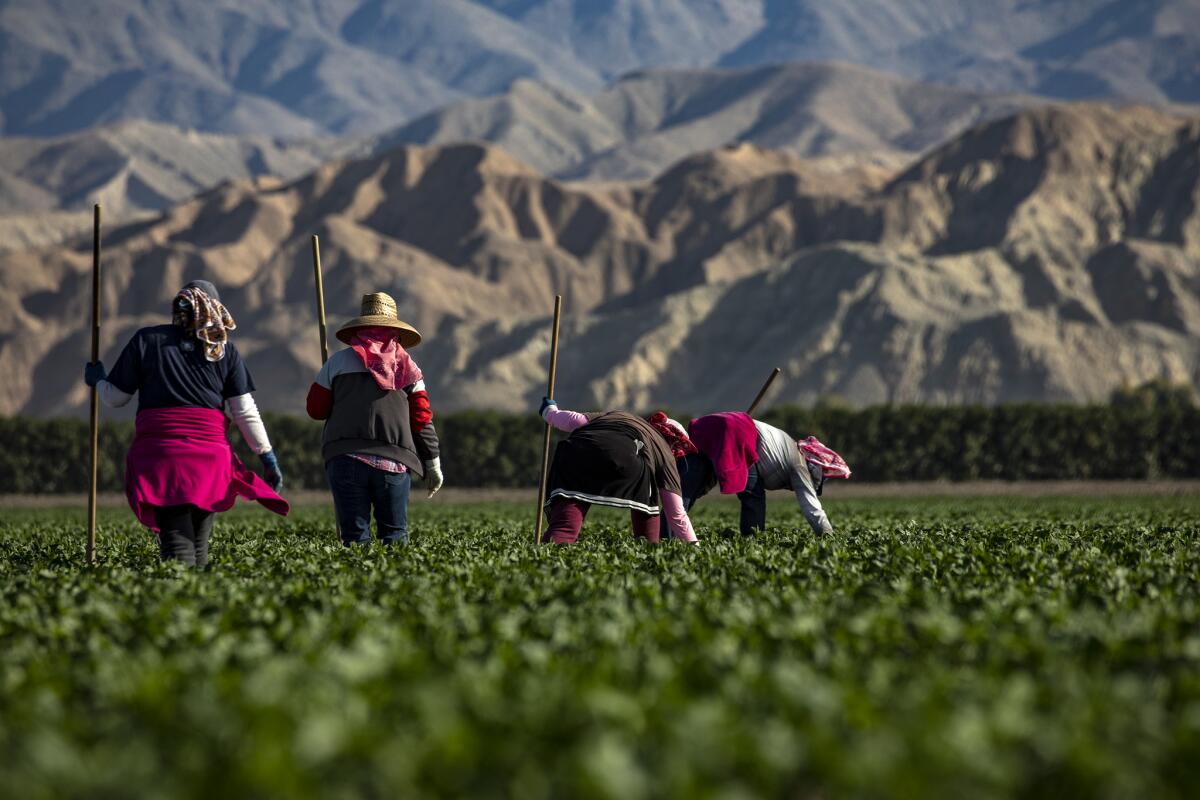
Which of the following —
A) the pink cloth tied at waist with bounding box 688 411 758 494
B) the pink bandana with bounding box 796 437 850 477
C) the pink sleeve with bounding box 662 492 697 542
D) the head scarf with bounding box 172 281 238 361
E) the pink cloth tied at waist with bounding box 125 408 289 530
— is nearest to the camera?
the pink cloth tied at waist with bounding box 125 408 289 530

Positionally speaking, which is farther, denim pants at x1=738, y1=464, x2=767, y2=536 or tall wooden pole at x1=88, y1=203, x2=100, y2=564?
denim pants at x1=738, y1=464, x2=767, y2=536

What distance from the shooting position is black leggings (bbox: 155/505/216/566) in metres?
9.00

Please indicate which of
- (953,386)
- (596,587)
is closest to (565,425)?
(596,587)

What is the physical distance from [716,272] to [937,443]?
204ft

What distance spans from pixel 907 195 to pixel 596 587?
97170 millimetres

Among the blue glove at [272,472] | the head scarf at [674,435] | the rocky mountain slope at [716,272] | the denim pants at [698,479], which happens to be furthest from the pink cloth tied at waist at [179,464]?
the rocky mountain slope at [716,272]

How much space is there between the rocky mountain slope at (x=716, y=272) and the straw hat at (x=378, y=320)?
67.8 meters

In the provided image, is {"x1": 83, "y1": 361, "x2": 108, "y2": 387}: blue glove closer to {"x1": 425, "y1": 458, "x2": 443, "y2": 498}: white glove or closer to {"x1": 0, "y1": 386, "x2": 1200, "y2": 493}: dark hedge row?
{"x1": 425, "y1": 458, "x2": 443, "y2": 498}: white glove

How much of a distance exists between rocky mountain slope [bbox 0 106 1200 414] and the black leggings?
69271 mm

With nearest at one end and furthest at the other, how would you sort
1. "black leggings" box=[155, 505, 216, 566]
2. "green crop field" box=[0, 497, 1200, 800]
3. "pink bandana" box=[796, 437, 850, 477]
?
1. "green crop field" box=[0, 497, 1200, 800]
2. "black leggings" box=[155, 505, 216, 566]
3. "pink bandana" box=[796, 437, 850, 477]

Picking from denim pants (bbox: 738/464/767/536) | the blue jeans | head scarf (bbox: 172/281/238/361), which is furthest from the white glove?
denim pants (bbox: 738/464/767/536)

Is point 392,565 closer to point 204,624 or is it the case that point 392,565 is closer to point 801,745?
point 204,624

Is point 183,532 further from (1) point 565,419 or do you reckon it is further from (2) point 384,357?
(1) point 565,419

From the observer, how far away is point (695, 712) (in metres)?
4.02
